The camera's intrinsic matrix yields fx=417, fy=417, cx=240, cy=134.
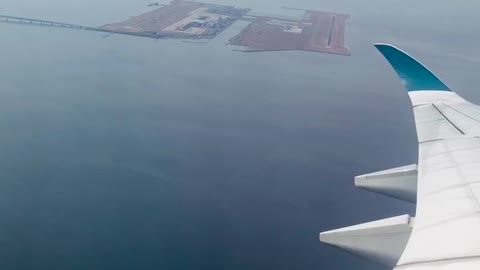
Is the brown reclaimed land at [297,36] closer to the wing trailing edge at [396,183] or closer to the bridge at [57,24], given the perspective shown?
the bridge at [57,24]

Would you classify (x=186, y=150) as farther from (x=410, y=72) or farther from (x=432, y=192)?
(x=432, y=192)

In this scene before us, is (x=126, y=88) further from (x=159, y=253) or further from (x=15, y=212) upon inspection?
(x=159, y=253)

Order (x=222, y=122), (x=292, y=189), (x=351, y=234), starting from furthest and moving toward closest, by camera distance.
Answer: (x=222, y=122) < (x=292, y=189) < (x=351, y=234)

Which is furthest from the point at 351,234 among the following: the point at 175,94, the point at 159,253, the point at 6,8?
the point at 6,8

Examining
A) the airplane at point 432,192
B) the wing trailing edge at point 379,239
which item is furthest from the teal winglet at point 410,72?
the wing trailing edge at point 379,239

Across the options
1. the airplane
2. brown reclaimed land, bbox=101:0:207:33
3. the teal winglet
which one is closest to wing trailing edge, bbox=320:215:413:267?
the airplane

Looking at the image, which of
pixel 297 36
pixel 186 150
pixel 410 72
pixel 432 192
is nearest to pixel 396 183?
pixel 432 192
